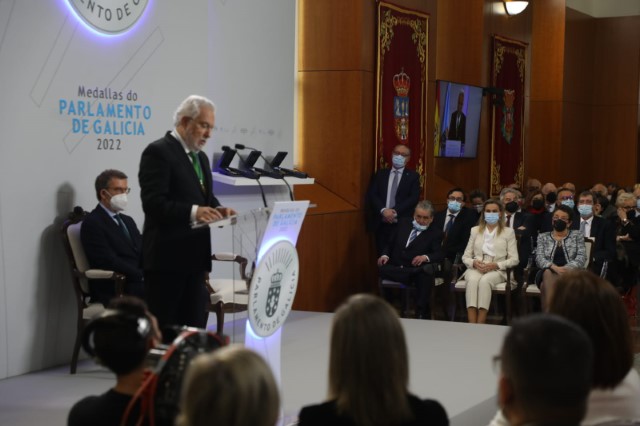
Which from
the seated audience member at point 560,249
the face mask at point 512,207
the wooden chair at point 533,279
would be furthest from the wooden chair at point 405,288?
the face mask at point 512,207

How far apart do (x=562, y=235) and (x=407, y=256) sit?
1.32 metres

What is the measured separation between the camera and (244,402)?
150cm

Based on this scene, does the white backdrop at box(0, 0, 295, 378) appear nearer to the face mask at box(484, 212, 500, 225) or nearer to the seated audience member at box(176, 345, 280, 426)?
the face mask at box(484, 212, 500, 225)

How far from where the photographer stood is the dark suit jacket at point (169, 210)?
3877mm

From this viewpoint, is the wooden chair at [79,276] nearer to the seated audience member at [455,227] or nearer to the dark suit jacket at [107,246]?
the dark suit jacket at [107,246]

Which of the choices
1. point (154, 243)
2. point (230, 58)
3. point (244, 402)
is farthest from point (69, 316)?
point (244, 402)

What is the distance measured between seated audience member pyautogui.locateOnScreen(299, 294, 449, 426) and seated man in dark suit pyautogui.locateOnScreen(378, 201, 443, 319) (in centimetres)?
604

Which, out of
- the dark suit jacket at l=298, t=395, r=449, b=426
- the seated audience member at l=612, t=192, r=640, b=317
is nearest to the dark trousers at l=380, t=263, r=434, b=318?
the seated audience member at l=612, t=192, r=640, b=317

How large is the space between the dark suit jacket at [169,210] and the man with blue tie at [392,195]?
5031 millimetres

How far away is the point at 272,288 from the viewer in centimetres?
385

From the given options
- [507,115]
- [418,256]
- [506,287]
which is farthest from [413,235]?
[507,115]

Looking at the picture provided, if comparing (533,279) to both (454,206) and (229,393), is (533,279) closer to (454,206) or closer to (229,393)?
(454,206)

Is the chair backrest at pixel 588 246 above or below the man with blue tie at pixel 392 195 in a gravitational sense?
below

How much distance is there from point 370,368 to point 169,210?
1959 millimetres
